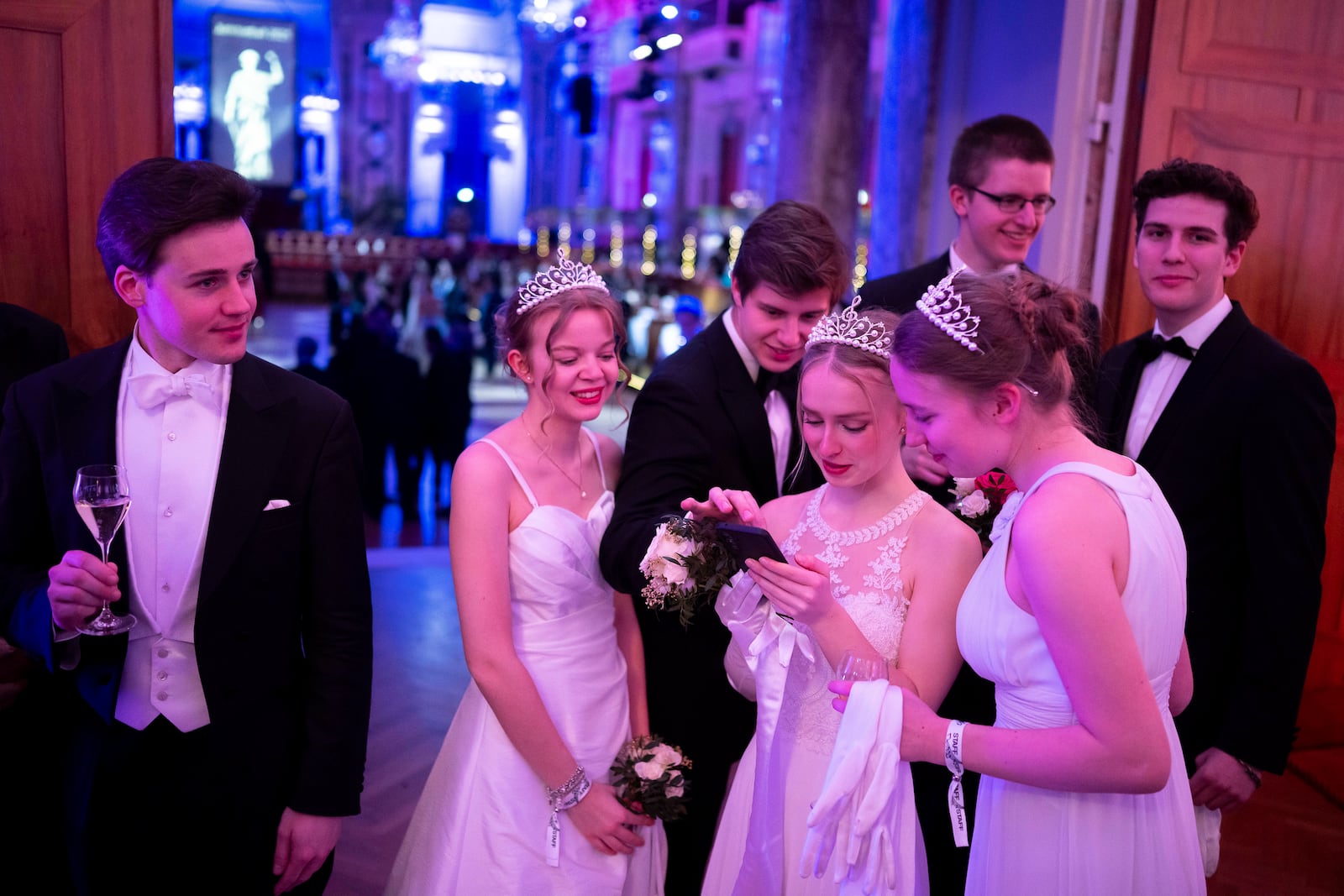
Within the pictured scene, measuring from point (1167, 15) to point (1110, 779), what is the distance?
3243 mm

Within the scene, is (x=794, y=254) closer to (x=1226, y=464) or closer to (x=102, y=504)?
(x=1226, y=464)

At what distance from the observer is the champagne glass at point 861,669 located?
6.01 feet

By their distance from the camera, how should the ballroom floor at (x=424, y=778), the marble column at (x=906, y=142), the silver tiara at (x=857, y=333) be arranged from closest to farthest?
the silver tiara at (x=857, y=333) → the ballroom floor at (x=424, y=778) → the marble column at (x=906, y=142)

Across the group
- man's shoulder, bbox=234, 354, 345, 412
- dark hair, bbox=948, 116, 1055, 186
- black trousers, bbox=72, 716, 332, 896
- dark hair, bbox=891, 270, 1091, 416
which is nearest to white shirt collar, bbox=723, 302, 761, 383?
dark hair, bbox=891, 270, 1091, 416

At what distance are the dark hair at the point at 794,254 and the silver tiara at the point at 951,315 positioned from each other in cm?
70

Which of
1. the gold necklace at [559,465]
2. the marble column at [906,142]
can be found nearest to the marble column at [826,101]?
the marble column at [906,142]

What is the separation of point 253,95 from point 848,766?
2264 cm

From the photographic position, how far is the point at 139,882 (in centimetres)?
217

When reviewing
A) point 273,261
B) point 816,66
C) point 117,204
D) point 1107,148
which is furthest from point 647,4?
point 117,204

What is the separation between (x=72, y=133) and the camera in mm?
2820

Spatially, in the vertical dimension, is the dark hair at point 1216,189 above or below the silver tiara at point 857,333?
above

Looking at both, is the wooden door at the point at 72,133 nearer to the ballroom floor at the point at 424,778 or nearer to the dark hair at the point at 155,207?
the dark hair at the point at 155,207

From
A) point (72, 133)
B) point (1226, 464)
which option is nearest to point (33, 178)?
point (72, 133)

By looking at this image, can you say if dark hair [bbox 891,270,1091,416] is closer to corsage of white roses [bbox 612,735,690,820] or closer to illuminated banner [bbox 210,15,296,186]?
corsage of white roses [bbox 612,735,690,820]
